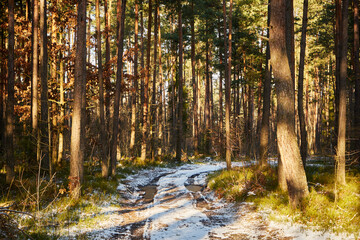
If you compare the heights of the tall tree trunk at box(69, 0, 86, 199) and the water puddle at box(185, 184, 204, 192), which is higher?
the tall tree trunk at box(69, 0, 86, 199)

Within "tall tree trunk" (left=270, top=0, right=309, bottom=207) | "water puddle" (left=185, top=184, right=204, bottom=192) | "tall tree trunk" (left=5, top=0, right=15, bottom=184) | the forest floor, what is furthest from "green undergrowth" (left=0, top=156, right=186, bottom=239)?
"tall tree trunk" (left=270, top=0, right=309, bottom=207)

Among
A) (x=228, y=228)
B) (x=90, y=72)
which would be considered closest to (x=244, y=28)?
(x=90, y=72)

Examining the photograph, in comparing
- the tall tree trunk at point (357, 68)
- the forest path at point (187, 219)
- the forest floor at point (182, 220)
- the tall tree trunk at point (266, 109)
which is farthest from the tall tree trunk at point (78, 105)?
the tall tree trunk at point (357, 68)

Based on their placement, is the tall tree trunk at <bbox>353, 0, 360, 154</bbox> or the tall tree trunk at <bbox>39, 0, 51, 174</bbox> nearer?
the tall tree trunk at <bbox>39, 0, 51, 174</bbox>

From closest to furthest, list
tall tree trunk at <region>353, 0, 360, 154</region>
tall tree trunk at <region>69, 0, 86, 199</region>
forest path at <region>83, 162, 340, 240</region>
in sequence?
forest path at <region>83, 162, 340, 240</region>, tall tree trunk at <region>69, 0, 86, 199</region>, tall tree trunk at <region>353, 0, 360, 154</region>

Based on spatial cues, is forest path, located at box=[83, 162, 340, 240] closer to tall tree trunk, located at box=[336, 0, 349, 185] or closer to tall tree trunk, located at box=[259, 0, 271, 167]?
tall tree trunk, located at box=[259, 0, 271, 167]

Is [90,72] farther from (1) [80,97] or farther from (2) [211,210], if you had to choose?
(2) [211,210]

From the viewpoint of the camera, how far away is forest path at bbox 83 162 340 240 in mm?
6457

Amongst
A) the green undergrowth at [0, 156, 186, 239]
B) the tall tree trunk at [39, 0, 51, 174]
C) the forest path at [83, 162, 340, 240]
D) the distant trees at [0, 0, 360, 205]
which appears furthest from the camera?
the tall tree trunk at [39, 0, 51, 174]

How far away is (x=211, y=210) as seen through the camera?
8891mm

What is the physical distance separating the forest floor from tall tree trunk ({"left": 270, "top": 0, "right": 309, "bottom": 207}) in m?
1.14

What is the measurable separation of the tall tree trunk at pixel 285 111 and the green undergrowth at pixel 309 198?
1.52ft

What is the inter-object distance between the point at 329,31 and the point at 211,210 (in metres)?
24.7

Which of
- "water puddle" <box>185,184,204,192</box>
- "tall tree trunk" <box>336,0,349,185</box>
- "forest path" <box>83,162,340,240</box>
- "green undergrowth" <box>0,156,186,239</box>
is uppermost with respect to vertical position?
"tall tree trunk" <box>336,0,349,185</box>
